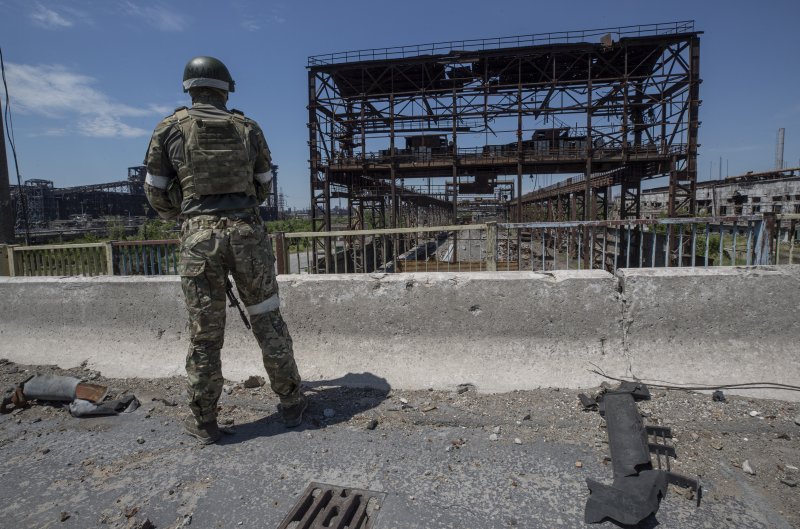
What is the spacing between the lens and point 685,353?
3100mm

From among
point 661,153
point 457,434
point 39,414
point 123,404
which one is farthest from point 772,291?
point 661,153

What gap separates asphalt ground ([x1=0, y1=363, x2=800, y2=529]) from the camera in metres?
1.94

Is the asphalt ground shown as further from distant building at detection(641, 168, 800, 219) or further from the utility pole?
distant building at detection(641, 168, 800, 219)

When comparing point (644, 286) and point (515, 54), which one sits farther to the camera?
point (515, 54)

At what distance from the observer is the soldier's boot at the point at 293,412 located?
9.14ft

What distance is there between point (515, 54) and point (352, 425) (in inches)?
967

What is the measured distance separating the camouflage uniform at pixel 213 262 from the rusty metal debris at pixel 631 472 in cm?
185

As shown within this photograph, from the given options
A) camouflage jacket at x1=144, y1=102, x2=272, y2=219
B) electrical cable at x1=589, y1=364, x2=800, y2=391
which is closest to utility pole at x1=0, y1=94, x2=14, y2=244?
camouflage jacket at x1=144, y1=102, x2=272, y2=219

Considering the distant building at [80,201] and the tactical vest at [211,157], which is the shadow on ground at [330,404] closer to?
the tactical vest at [211,157]

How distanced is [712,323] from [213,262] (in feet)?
11.3

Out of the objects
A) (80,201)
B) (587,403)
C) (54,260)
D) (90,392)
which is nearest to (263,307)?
(90,392)

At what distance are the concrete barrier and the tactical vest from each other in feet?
3.78

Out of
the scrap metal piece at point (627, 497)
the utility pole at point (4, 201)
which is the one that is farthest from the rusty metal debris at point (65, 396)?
the utility pole at point (4, 201)

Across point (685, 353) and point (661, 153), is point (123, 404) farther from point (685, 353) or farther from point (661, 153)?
point (661, 153)
